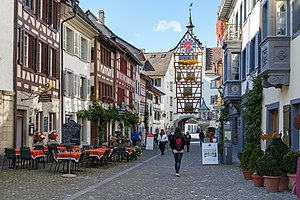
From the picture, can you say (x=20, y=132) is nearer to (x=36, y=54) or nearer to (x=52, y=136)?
(x=52, y=136)

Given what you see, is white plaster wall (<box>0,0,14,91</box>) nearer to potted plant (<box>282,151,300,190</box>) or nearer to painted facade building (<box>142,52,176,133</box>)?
potted plant (<box>282,151,300,190</box>)

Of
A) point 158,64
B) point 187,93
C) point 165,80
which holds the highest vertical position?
point 158,64

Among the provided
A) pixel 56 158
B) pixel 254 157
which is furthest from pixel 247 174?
pixel 56 158

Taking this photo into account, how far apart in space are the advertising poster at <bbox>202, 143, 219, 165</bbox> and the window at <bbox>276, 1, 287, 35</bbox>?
Result: 753 centimetres

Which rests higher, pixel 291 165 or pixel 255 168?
pixel 291 165

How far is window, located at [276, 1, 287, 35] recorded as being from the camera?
1661 centimetres

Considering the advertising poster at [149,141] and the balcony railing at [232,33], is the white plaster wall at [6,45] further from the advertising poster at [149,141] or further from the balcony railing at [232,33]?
the advertising poster at [149,141]

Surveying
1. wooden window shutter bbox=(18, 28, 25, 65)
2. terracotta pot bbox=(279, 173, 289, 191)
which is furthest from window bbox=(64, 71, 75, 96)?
terracotta pot bbox=(279, 173, 289, 191)

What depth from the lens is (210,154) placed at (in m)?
23.0

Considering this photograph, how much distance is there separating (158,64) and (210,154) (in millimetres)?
55074

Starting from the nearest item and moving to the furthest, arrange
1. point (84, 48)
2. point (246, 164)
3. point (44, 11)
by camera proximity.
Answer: point (246, 164)
point (44, 11)
point (84, 48)

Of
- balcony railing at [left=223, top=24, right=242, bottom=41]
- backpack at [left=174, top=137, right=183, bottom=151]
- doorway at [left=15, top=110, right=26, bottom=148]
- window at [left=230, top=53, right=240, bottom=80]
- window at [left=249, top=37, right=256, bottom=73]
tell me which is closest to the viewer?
backpack at [left=174, top=137, right=183, bottom=151]

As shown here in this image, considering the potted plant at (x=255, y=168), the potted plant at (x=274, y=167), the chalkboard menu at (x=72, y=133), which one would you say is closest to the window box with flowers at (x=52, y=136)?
the chalkboard menu at (x=72, y=133)

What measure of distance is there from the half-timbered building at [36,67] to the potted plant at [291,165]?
494 inches
